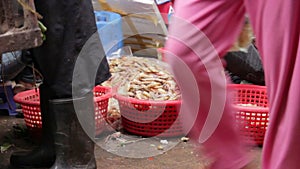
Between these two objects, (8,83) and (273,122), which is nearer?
(273,122)

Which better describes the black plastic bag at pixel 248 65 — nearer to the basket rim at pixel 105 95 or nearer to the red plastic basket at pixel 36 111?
the basket rim at pixel 105 95

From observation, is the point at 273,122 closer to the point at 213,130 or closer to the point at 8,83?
the point at 213,130

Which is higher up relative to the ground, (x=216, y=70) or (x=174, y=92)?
(x=216, y=70)

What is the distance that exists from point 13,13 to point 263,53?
0.91 meters

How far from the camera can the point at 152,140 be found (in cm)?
383

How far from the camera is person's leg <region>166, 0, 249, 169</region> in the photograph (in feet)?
6.48

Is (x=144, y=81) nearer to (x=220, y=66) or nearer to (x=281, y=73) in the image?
(x=220, y=66)

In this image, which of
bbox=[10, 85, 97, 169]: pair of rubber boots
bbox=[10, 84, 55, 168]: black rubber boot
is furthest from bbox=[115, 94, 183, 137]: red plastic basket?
bbox=[10, 85, 97, 169]: pair of rubber boots

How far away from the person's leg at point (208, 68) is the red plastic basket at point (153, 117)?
1.59 metres

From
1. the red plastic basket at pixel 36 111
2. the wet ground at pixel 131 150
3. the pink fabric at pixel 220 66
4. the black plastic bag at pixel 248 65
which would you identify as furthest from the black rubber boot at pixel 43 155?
the black plastic bag at pixel 248 65

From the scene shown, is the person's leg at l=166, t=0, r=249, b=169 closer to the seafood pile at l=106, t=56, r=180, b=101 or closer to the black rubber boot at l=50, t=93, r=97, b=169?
the black rubber boot at l=50, t=93, r=97, b=169

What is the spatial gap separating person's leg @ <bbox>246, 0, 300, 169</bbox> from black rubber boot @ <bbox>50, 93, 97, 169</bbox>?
1.31 metres

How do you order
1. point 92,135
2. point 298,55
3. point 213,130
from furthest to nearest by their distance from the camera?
point 92,135 → point 213,130 → point 298,55

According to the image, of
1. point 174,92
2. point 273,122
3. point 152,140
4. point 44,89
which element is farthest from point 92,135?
point 273,122
